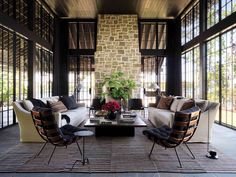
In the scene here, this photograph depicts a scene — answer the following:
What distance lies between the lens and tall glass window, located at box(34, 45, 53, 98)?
8258 mm

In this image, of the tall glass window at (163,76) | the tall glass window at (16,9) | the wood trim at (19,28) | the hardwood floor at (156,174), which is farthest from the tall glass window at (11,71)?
the tall glass window at (163,76)

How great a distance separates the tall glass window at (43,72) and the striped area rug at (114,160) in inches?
151

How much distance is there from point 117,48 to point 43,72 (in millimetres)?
3244

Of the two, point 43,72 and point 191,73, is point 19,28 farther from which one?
point 191,73

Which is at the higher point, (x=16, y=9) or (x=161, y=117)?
(x=16, y=9)

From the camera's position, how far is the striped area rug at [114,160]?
3.44 m

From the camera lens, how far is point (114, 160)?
3834 mm

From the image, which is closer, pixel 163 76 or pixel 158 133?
pixel 158 133

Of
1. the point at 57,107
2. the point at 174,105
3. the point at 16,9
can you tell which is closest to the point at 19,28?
the point at 16,9

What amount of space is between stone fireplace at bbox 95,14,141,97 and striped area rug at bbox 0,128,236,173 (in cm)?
571

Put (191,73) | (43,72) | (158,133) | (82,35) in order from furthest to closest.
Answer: (82,35) < (191,73) < (43,72) < (158,133)

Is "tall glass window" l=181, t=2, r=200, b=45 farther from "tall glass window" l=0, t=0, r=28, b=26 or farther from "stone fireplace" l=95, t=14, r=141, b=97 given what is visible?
"tall glass window" l=0, t=0, r=28, b=26

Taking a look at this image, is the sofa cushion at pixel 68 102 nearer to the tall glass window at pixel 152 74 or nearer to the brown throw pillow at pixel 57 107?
the brown throw pillow at pixel 57 107

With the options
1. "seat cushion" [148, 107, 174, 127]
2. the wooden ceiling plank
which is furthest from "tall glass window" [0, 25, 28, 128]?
"seat cushion" [148, 107, 174, 127]
